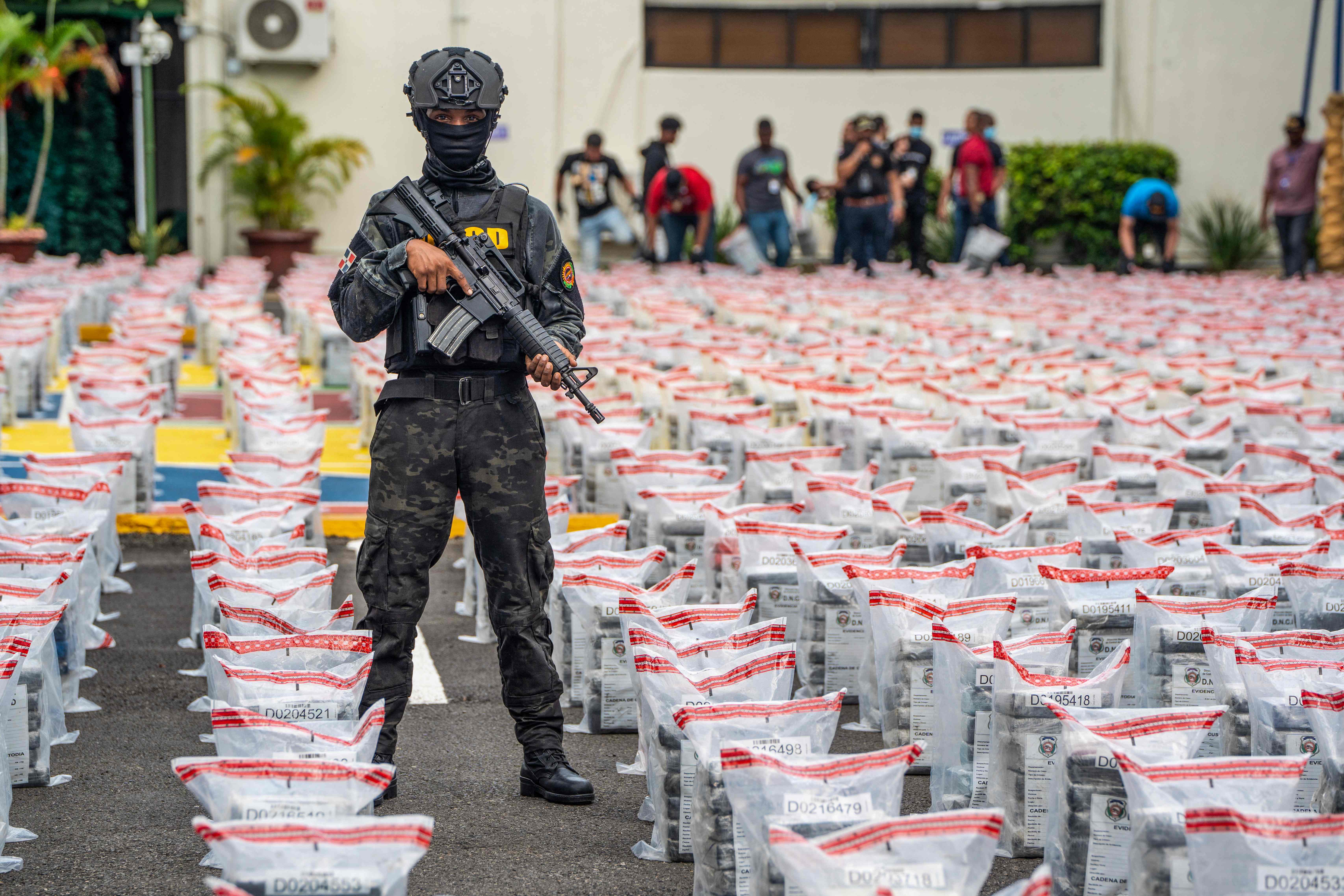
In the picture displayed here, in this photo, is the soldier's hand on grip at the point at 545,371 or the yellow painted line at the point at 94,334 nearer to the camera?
the soldier's hand on grip at the point at 545,371

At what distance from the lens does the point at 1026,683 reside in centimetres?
419

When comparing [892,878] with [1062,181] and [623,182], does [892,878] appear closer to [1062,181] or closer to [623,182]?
[623,182]

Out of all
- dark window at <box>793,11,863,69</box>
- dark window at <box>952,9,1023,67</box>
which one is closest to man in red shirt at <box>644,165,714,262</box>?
dark window at <box>793,11,863,69</box>

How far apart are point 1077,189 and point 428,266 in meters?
22.4

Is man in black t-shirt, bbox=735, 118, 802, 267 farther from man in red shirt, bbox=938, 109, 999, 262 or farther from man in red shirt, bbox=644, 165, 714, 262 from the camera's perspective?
man in red shirt, bbox=938, 109, 999, 262

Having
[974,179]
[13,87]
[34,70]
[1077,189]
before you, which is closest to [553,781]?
A: [974,179]

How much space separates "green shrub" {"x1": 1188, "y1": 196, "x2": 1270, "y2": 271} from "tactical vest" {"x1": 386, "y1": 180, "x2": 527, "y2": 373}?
2263 centimetres

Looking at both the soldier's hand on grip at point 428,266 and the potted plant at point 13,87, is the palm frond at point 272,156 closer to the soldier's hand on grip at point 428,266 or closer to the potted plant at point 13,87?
the potted plant at point 13,87

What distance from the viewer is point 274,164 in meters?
23.8

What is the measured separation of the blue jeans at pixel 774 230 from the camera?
2009 cm

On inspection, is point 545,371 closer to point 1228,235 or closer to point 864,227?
point 864,227

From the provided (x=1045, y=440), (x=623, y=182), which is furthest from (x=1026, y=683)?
(x=623, y=182)

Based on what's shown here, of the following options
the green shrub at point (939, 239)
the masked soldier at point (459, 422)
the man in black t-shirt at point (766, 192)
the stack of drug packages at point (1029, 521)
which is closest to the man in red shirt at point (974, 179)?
the man in black t-shirt at point (766, 192)

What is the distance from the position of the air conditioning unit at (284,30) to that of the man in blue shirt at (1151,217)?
11920 millimetres
